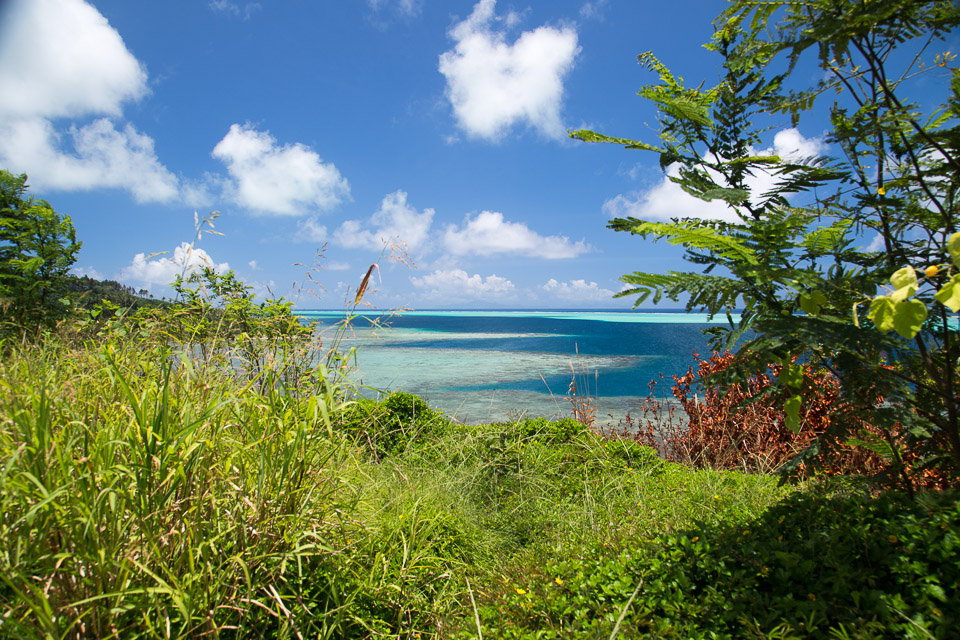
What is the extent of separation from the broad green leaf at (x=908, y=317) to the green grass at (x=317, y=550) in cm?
100

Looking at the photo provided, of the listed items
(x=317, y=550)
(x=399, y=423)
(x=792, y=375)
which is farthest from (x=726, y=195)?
(x=399, y=423)

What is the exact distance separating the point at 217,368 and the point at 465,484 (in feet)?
6.50

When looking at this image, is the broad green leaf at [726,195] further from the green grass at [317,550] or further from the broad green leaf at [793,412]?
the green grass at [317,550]

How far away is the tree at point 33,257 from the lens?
5.45 m

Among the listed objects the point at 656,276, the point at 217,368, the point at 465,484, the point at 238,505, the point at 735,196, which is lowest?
the point at 465,484

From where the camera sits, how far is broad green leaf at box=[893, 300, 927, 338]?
87 centimetres

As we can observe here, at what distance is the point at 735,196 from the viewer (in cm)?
151

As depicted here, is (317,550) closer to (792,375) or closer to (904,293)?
(792,375)

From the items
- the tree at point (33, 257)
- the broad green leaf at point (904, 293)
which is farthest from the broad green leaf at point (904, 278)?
the tree at point (33, 257)

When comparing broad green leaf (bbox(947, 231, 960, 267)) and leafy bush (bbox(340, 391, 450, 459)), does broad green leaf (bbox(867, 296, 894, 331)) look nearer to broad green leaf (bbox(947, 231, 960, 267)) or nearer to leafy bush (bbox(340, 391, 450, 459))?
broad green leaf (bbox(947, 231, 960, 267))

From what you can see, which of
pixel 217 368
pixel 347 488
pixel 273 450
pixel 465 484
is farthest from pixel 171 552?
pixel 465 484

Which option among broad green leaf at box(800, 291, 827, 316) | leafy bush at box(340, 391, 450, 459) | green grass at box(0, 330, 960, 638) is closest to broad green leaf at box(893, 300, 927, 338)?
broad green leaf at box(800, 291, 827, 316)

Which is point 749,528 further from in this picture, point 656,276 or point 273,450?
point 273,450

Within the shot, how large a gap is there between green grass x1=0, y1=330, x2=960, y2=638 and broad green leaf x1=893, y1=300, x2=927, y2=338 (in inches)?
39.3
